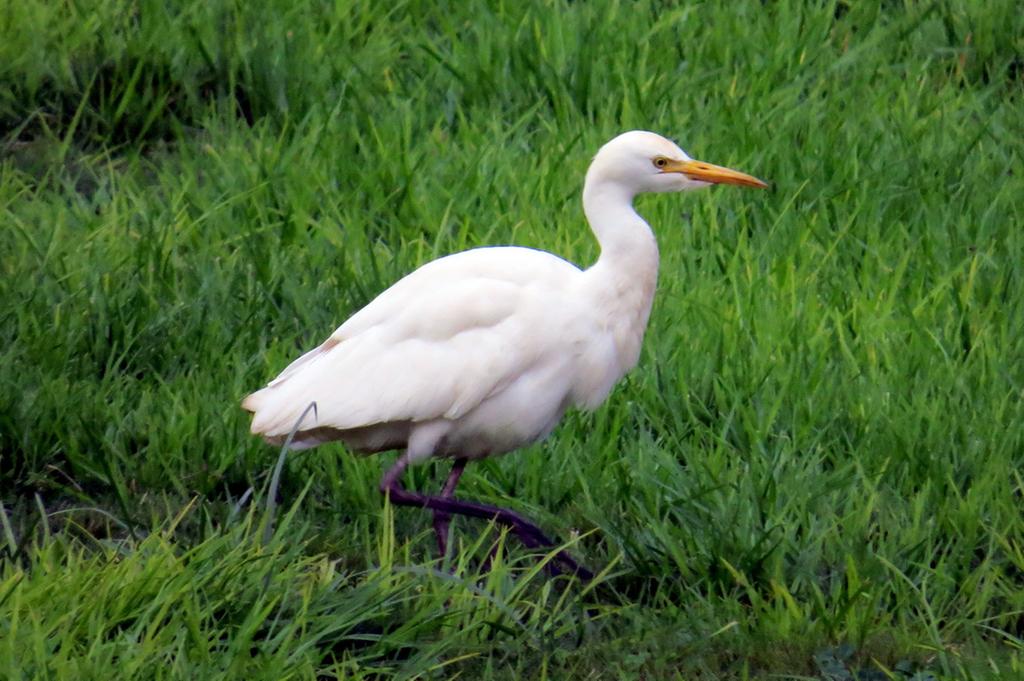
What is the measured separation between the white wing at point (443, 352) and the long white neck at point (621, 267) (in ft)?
0.30

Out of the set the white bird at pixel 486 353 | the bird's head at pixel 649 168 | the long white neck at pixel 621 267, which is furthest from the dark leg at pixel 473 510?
the bird's head at pixel 649 168

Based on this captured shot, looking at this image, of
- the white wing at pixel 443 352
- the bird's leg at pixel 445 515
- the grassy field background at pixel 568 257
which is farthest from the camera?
the bird's leg at pixel 445 515

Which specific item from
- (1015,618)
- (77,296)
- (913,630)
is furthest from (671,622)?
(77,296)

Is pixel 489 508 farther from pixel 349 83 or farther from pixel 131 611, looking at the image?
pixel 349 83

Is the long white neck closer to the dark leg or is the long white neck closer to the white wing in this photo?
the white wing

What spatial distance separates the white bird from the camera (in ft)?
13.3

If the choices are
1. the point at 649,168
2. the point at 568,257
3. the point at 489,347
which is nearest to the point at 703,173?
the point at 649,168

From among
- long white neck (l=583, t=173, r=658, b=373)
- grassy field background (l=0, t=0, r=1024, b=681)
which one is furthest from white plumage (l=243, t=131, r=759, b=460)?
grassy field background (l=0, t=0, r=1024, b=681)

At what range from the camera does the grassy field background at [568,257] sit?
3547 millimetres

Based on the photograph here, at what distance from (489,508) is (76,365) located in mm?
1310

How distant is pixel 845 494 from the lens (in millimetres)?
4188

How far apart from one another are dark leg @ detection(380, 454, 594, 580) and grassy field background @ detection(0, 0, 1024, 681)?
0.08 metres

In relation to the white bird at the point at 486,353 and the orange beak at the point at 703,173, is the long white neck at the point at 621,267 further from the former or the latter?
the orange beak at the point at 703,173

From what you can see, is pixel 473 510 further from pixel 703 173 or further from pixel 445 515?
pixel 703 173
